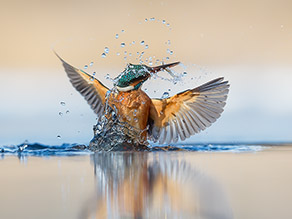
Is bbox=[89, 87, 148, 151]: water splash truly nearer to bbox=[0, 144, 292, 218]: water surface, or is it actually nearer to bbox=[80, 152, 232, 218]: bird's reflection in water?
bbox=[0, 144, 292, 218]: water surface

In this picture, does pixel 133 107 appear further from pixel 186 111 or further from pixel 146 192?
pixel 146 192

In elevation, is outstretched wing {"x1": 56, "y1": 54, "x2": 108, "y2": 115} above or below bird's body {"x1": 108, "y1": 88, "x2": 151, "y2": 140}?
above

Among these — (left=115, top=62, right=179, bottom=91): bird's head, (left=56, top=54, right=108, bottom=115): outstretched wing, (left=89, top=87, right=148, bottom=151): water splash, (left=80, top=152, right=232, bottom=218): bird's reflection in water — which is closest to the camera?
(left=80, top=152, right=232, bottom=218): bird's reflection in water

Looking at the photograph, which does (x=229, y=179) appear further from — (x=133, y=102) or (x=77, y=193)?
(x=133, y=102)

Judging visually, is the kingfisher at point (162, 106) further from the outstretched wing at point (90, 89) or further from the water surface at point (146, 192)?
the water surface at point (146, 192)

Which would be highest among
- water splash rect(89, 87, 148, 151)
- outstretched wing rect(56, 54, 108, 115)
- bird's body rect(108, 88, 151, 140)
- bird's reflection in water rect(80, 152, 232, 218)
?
outstretched wing rect(56, 54, 108, 115)

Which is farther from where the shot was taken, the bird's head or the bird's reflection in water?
the bird's head

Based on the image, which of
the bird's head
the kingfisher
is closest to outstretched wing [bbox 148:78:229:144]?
the kingfisher

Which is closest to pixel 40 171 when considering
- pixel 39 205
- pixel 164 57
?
pixel 39 205
